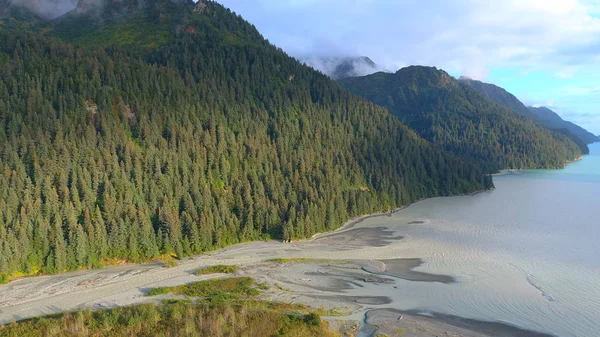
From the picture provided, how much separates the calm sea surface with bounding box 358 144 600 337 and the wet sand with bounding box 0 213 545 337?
12.3ft

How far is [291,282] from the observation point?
66.9m

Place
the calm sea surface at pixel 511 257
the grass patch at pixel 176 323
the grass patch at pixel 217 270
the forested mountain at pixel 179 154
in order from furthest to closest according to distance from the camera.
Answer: the forested mountain at pixel 179 154, the grass patch at pixel 217 270, the calm sea surface at pixel 511 257, the grass patch at pixel 176 323

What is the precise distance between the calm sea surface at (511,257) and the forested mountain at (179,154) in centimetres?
1841

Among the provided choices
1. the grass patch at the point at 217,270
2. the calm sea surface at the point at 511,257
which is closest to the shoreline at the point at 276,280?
the grass patch at the point at 217,270

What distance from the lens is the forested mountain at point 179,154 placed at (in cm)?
7544

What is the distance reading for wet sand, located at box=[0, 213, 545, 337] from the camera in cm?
5535

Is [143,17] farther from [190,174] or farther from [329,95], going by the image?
[190,174]

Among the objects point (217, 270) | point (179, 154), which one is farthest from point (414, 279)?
point (179, 154)

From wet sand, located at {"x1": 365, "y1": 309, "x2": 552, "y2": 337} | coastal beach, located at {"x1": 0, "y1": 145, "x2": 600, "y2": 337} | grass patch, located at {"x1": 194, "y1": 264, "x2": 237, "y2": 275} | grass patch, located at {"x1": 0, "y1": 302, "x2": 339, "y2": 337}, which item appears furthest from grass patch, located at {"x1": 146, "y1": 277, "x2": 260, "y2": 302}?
wet sand, located at {"x1": 365, "y1": 309, "x2": 552, "y2": 337}

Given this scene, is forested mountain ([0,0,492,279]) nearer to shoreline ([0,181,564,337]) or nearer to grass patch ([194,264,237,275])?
shoreline ([0,181,564,337])

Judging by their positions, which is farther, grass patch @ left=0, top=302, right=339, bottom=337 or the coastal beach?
the coastal beach

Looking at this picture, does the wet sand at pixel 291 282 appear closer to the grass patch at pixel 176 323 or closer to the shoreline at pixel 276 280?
the shoreline at pixel 276 280

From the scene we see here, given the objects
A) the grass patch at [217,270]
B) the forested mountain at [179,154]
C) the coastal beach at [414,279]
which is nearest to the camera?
the coastal beach at [414,279]

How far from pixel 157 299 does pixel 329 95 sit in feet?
384
